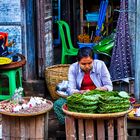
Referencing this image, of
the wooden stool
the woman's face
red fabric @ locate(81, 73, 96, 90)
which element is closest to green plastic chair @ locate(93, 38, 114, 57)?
the wooden stool

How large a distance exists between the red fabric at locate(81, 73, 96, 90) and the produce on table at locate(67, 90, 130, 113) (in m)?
0.82

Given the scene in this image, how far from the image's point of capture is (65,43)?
11016 mm

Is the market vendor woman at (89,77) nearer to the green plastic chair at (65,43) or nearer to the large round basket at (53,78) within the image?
the large round basket at (53,78)

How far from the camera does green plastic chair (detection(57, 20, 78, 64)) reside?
10938 mm

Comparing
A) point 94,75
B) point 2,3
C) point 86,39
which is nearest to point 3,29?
point 2,3

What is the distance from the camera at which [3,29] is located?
969 centimetres

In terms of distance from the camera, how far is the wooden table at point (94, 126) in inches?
262

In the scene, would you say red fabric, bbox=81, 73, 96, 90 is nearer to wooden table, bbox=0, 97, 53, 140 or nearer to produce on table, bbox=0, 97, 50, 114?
produce on table, bbox=0, 97, 50, 114

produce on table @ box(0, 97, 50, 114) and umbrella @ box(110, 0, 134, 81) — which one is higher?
umbrella @ box(110, 0, 134, 81)

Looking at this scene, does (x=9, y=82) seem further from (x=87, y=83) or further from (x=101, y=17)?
(x=101, y=17)

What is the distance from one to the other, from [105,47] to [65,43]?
1267mm

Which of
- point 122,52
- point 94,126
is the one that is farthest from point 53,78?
point 94,126

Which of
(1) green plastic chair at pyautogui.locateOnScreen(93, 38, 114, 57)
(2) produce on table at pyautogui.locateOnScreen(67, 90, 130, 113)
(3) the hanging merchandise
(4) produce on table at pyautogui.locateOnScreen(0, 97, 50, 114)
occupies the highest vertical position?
(3) the hanging merchandise

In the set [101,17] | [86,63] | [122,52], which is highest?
[101,17]
